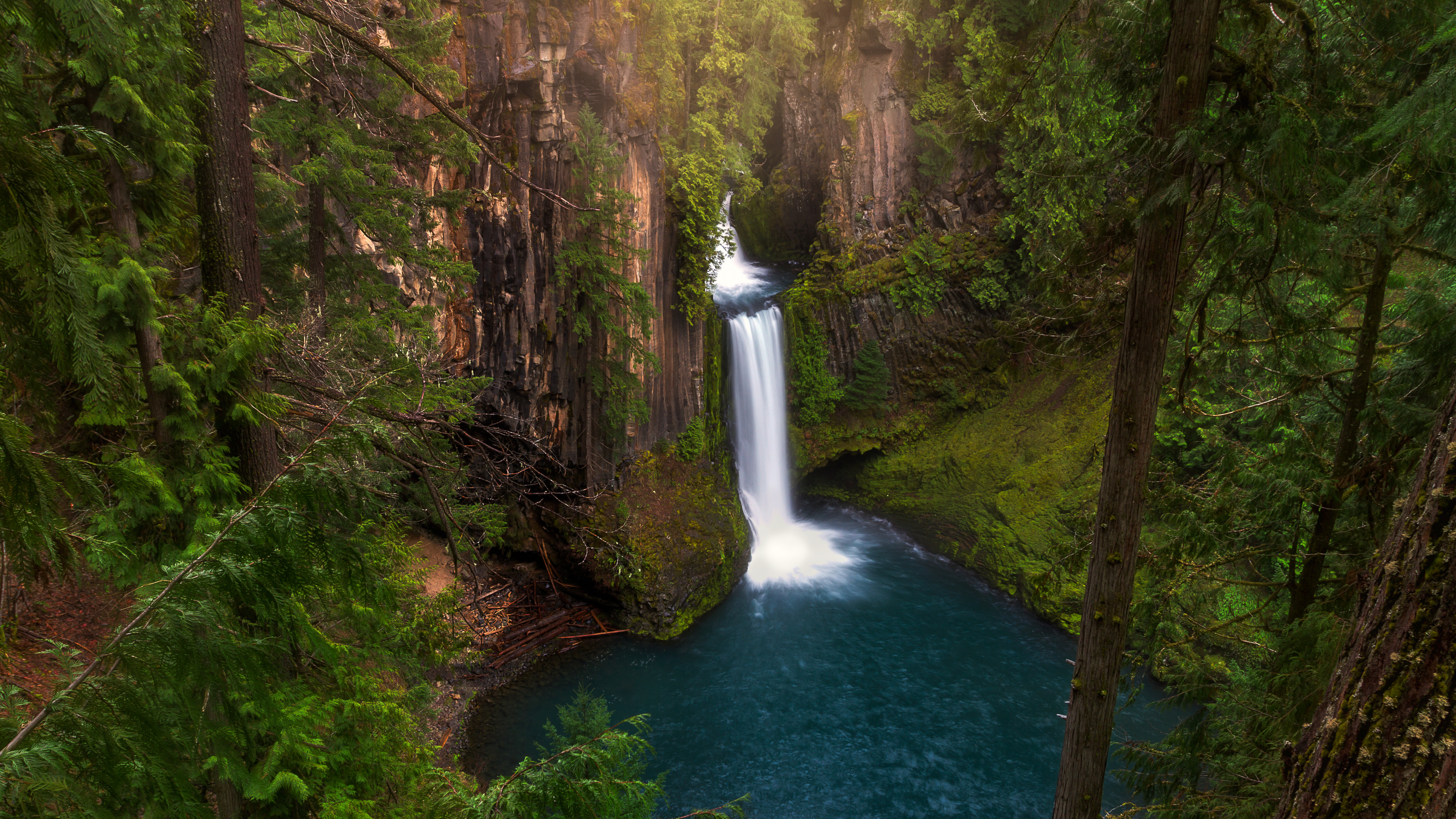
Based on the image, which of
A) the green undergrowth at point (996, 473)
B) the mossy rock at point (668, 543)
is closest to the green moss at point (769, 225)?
the green undergrowth at point (996, 473)

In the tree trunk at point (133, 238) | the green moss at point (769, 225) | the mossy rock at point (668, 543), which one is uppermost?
the green moss at point (769, 225)

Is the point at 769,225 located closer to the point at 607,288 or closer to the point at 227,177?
the point at 607,288

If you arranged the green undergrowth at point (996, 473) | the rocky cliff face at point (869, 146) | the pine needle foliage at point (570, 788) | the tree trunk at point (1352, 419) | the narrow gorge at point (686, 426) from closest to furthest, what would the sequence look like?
the narrow gorge at point (686, 426) → the pine needle foliage at point (570, 788) → the tree trunk at point (1352, 419) → the green undergrowth at point (996, 473) → the rocky cliff face at point (869, 146)

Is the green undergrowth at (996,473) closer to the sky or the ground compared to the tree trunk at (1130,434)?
closer to the ground

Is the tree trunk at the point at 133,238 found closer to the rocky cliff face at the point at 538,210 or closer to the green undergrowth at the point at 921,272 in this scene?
the rocky cliff face at the point at 538,210

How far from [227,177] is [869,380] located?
16.3m

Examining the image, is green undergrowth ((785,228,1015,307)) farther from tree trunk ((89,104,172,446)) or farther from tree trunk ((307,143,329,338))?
tree trunk ((89,104,172,446))

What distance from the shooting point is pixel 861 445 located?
18.6 m

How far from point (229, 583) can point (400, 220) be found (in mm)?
6380

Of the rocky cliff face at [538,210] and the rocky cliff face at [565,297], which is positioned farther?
the rocky cliff face at [565,297]

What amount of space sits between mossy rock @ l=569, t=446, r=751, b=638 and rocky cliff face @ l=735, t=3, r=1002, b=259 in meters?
9.56

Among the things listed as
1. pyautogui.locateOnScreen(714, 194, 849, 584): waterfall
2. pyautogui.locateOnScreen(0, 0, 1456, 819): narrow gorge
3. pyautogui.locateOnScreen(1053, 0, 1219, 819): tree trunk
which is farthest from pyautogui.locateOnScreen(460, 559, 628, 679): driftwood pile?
pyautogui.locateOnScreen(1053, 0, 1219, 819): tree trunk

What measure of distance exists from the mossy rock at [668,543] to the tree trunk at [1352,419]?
9.30 meters

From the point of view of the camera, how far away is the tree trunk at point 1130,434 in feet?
12.1
